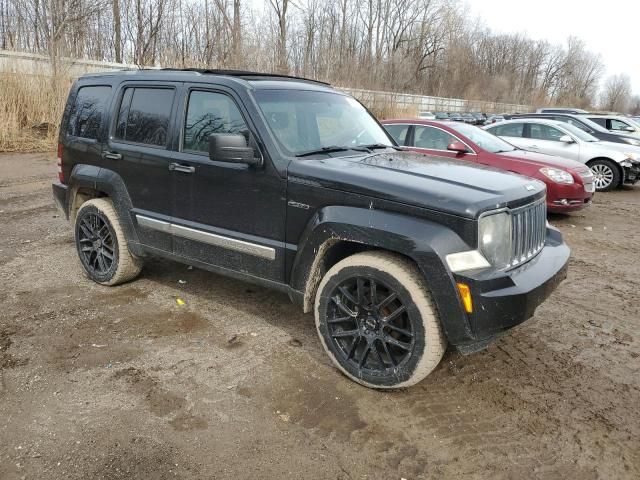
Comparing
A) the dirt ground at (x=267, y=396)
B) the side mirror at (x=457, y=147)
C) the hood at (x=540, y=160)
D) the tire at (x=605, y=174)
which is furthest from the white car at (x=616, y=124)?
the dirt ground at (x=267, y=396)

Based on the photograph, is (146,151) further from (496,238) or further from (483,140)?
(483,140)

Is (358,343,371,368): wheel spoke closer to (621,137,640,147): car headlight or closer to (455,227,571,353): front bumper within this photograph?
(455,227,571,353): front bumper

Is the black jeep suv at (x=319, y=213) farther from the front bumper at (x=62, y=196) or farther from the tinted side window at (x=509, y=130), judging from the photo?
the tinted side window at (x=509, y=130)

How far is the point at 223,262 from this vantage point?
4.04 meters

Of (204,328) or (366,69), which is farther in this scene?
(366,69)

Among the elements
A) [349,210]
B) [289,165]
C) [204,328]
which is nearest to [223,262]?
[204,328]

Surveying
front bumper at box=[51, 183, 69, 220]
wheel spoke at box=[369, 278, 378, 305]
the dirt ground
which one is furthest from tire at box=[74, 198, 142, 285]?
wheel spoke at box=[369, 278, 378, 305]

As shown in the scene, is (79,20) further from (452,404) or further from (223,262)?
(452,404)

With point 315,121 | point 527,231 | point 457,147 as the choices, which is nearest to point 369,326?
point 527,231

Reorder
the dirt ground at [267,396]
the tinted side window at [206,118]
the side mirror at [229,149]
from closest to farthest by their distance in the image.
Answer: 1. the dirt ground at [267,396]
2. the side mirror at [229,149]
3. the tinted side window at [206,118]

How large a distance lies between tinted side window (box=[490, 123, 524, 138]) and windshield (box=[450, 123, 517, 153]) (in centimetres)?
318

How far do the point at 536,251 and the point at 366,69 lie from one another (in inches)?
1057

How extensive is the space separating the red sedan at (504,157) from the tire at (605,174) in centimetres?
386

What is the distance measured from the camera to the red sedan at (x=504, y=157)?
8.26 metres
